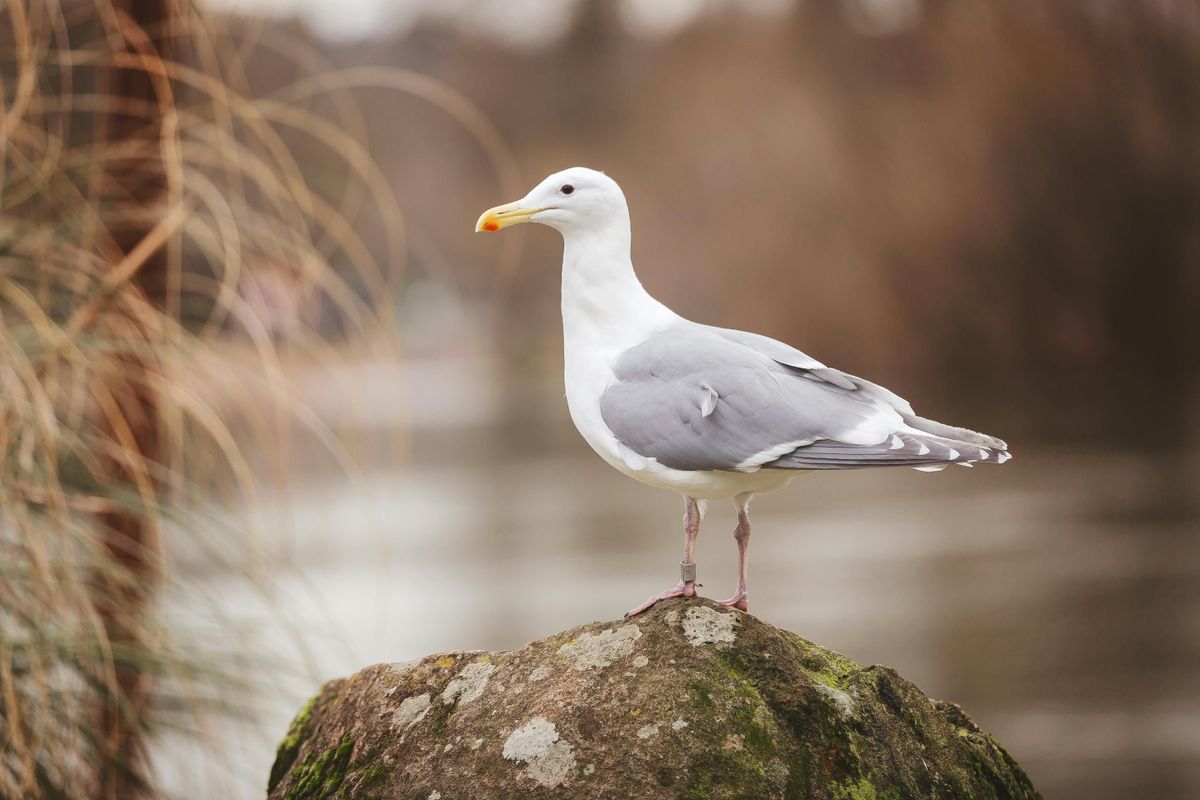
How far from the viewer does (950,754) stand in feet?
6.07

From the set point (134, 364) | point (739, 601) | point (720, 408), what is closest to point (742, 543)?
point (739, 601)

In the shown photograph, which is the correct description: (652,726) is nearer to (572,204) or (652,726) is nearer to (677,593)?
(677,593)

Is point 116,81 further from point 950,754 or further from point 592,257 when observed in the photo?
point 950,754

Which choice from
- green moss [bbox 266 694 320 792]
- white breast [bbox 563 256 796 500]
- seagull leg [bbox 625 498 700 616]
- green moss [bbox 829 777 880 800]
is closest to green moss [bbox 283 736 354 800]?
green moss [bbox 266 694 320 792]

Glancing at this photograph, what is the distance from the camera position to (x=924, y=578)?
6.43m

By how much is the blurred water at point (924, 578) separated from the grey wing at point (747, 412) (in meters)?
0.88

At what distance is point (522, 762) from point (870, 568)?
17.5 feet

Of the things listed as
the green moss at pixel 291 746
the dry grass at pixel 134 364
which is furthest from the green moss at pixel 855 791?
the dry grass at pixel 134 364

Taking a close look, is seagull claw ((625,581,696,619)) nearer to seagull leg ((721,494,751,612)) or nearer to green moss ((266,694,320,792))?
seagull leg ((721,494,751,612))

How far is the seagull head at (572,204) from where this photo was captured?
1906mm

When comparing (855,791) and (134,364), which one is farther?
(134,364)

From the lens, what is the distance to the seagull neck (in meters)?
1.94

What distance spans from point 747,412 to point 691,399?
0.09 metres

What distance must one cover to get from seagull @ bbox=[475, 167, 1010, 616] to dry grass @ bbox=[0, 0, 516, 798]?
74 cm
